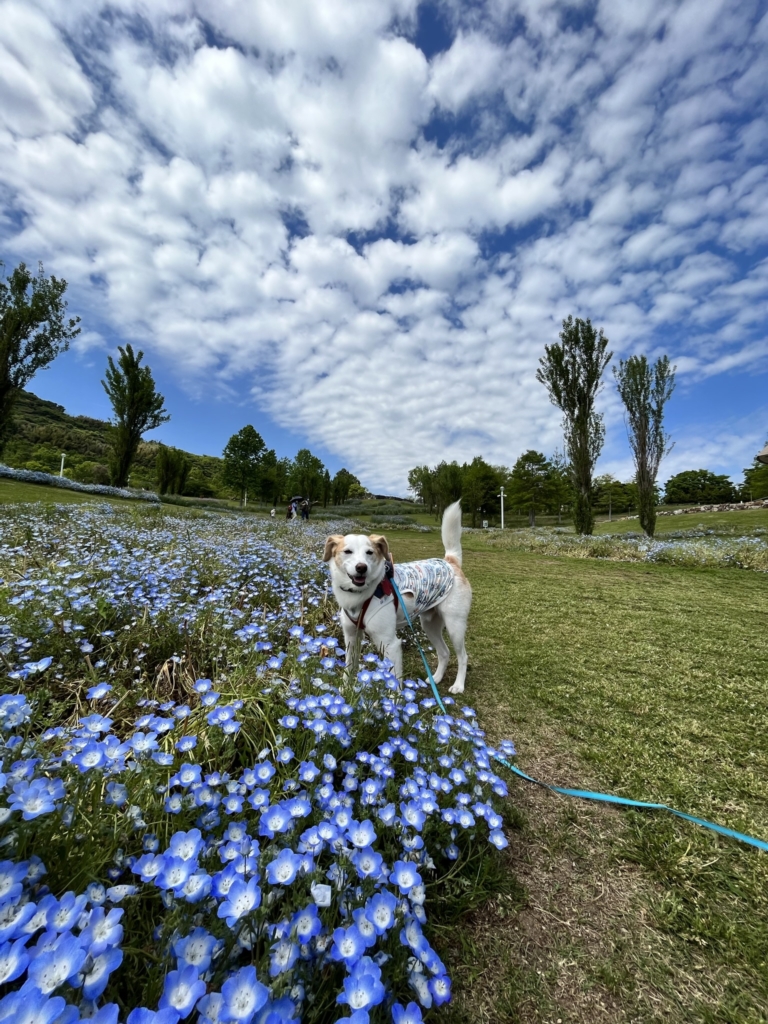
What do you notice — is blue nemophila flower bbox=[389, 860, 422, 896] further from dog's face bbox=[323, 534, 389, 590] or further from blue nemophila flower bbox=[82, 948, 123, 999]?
dog's face bbox=[323, 534, 389, 590]

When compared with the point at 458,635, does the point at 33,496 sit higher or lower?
higher

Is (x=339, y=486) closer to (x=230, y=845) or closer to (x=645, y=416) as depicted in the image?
(x=645, y=416)

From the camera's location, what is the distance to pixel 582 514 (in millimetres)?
18266

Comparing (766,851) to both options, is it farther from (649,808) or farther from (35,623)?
(35,623)

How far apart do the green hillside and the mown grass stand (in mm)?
51938

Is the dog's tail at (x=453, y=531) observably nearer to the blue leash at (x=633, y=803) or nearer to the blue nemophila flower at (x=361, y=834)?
the blue leash at (x=633, y=803)

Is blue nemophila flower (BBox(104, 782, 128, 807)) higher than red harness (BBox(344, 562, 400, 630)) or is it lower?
lower

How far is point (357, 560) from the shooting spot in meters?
2.94

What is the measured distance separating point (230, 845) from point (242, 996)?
1.46ft

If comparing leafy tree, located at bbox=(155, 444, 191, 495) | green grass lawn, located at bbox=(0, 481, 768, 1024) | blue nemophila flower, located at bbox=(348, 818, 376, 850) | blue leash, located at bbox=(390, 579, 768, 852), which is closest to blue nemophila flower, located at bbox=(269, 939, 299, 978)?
blue nemophila flower, located at bbox=(348, 818, 376, 850)

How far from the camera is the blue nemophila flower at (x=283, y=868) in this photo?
1006 mm

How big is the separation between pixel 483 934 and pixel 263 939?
0.85 metres

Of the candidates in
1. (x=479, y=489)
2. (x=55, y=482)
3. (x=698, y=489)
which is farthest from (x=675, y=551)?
(x=698, y=489)

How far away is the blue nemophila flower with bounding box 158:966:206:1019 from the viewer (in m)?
0.74
